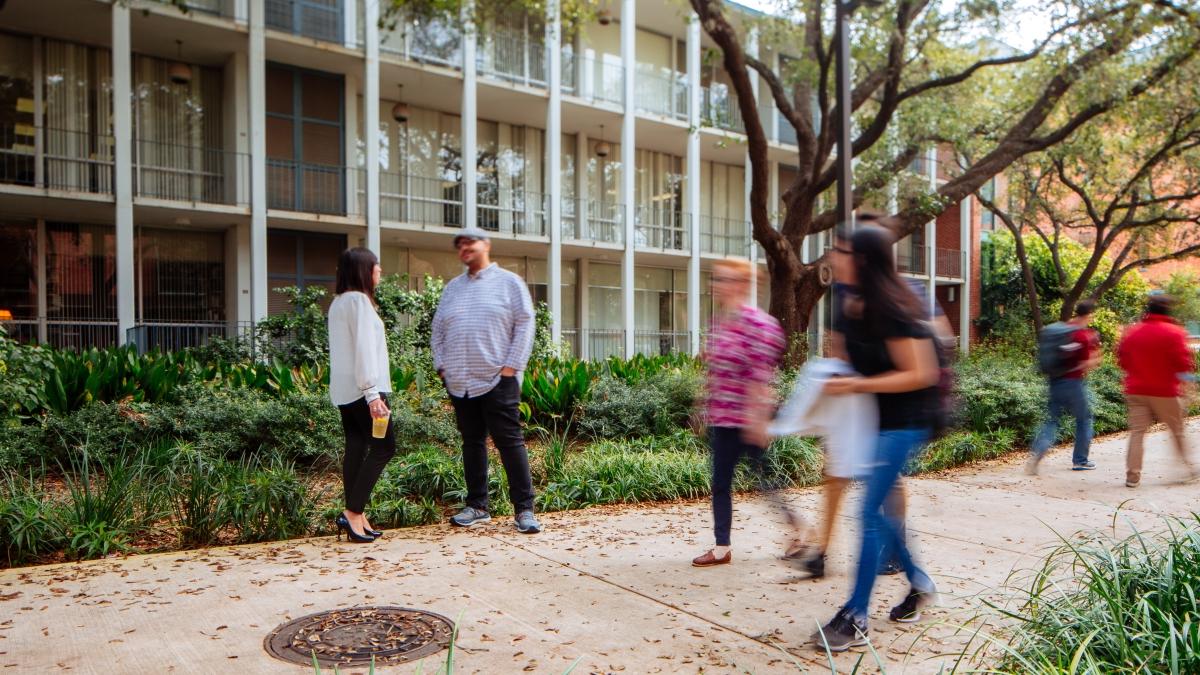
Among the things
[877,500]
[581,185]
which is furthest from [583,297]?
[877,500]

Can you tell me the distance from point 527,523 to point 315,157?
16.0 metres

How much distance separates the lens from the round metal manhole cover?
3.41m

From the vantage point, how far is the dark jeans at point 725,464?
482 cm

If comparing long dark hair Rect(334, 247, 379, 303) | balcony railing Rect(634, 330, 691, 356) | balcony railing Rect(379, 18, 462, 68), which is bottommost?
balcony railing Rect(634, 330, 691, 356)

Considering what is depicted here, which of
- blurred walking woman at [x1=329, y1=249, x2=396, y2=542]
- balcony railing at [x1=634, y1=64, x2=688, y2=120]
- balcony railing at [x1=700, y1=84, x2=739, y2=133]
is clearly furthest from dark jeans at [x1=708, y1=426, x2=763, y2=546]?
balcony railing at [x1=700, y1=84, x2=739, y2=133]

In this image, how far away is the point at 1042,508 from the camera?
7.00m

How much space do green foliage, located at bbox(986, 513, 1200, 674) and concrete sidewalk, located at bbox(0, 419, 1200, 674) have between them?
36 centimetres

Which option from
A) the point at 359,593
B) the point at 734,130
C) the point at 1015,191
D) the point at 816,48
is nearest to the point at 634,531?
the point at 359,593

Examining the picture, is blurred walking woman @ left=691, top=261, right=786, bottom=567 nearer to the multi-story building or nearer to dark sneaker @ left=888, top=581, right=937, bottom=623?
dark sneaker @ left=888, top=581, right=937, bottom=623

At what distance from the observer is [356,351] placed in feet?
Result: 17.3

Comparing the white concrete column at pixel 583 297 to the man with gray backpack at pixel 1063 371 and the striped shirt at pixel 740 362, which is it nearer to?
the man with gray backpack at pixel 1063 371

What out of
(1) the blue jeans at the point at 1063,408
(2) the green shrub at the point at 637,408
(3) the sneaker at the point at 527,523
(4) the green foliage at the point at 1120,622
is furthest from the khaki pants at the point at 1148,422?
(3) the sneaker at the point at 527,523

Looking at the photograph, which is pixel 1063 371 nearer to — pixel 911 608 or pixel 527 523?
pixel 911 608

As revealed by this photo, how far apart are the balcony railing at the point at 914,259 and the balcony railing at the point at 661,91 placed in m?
11.0
